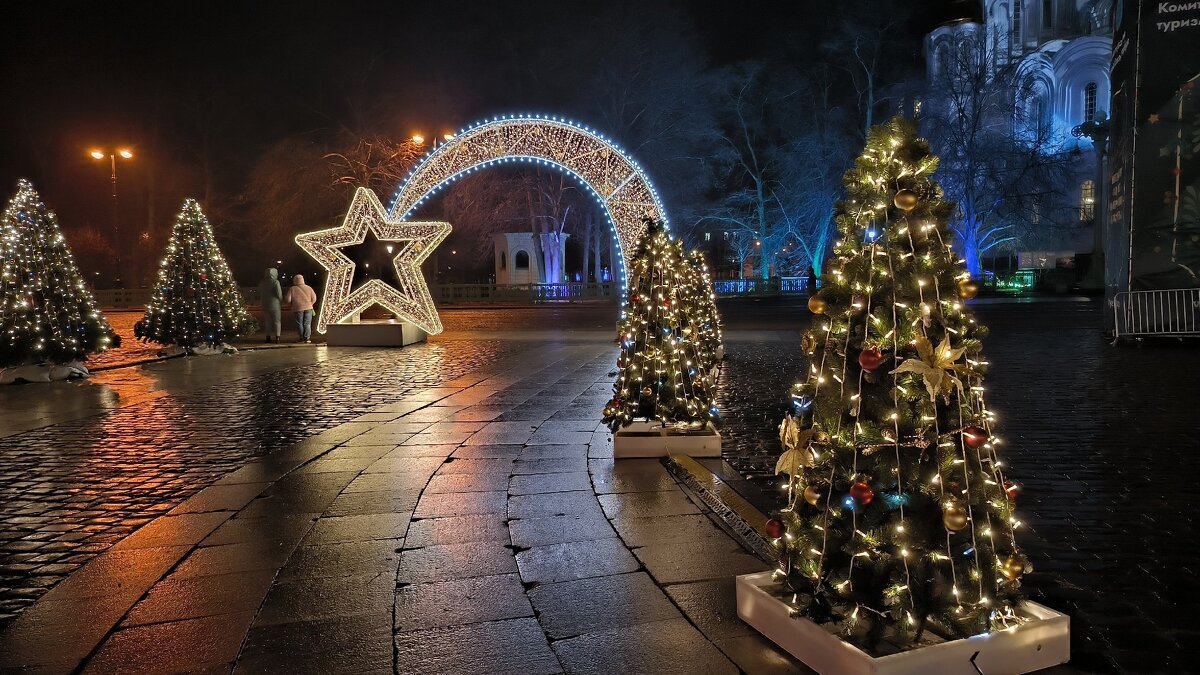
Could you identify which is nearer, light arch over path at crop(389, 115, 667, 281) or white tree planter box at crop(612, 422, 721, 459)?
white tree planter box at crop(612, 422, 721, 459)

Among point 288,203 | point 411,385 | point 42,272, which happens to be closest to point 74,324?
point 42,272

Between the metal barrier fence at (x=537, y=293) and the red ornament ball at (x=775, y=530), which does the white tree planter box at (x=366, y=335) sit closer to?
the red ornament ball at (x=775, y=530)

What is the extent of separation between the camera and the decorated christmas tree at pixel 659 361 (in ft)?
23.8

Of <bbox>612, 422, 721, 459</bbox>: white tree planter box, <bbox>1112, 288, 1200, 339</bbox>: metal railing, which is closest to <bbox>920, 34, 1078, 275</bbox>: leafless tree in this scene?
<bbox>1112, 288, 1200, 339</bbox>: metal railing

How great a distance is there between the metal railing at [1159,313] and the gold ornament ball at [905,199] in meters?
15.9

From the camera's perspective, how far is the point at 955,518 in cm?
295

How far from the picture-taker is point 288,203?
3647 centimetres

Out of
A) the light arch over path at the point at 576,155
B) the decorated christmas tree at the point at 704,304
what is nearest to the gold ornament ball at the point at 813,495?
the decorated christmas tree at the point at 704,304

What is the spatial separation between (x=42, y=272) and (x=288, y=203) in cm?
2364

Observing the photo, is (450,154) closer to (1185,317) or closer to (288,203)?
(1185,317)

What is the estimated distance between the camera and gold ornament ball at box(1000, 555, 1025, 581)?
313cm

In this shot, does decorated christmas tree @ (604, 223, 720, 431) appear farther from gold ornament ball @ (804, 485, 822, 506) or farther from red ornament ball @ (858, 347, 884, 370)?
red ornament ball @ (858, 347, 884, 370)

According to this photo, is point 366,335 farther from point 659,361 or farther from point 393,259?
point 659,361

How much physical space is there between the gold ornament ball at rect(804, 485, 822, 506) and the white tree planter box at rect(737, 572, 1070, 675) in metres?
0.50
